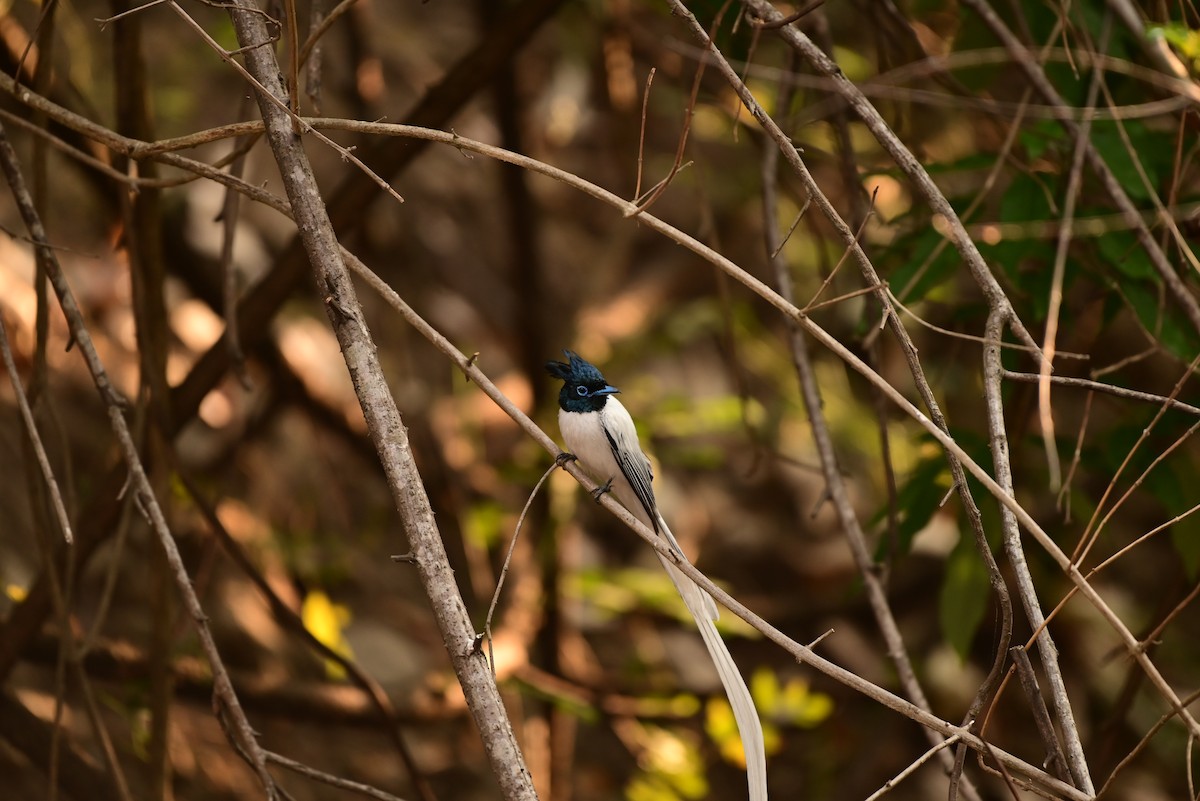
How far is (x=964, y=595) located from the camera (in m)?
2.56

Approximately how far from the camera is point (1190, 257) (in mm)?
1804

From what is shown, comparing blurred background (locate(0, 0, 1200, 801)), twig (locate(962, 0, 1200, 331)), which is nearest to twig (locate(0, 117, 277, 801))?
blurred background (locate(0, 0, 1200, 801))

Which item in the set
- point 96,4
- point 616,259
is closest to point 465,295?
point 616,259

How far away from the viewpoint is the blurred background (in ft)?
8.07

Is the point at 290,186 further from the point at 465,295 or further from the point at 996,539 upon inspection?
the point at 465,295

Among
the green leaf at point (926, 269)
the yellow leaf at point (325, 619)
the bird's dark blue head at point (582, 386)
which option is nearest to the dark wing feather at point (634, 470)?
the bird's dark blue head at point (582, 386)

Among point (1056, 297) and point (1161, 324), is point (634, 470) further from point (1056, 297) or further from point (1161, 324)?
A: point (1161, 324)

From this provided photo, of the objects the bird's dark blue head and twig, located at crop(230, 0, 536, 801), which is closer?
twig, located at crop(230, 0, 536, 801)

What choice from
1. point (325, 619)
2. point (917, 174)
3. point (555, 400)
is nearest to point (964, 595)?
point (917, 174)

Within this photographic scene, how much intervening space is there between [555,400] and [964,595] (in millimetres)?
2314

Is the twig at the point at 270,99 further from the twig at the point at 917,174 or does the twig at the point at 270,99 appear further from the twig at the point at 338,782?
the twig at the point at 338,782

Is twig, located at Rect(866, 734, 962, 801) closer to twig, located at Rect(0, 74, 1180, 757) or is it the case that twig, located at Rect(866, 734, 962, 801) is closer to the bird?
twig, located at Rect(0, 74, 1180, 757)

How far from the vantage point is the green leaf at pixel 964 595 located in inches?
99.4

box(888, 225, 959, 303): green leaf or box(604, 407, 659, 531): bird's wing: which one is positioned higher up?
box(888, 225, 959, 303): green leaf
